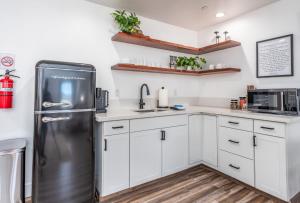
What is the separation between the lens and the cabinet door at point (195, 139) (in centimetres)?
270

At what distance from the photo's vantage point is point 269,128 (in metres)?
1.96

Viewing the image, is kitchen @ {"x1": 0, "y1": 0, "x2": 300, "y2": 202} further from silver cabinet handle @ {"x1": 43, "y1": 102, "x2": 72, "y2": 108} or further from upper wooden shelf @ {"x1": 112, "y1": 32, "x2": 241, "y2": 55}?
silver cabinet handle @ {"x1": 43, "y1": 102, "x2": 72, "y2": 108}

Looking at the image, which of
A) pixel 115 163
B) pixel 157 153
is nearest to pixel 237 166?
pixel 157 153

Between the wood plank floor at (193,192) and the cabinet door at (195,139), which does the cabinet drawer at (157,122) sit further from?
the wood plank floor at (193,192)

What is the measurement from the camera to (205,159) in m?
2.78

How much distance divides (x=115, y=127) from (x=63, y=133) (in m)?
0.54

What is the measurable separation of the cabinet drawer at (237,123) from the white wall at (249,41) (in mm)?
753

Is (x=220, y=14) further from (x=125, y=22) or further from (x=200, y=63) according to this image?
(x=125, y=22)

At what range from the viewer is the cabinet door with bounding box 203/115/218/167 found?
2621 millimetres

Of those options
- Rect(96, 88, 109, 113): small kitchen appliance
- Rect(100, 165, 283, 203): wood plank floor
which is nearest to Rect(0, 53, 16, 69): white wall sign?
Rect(96, 88, 109, 113): small kitchen appliance

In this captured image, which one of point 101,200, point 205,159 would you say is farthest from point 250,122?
point 101,200

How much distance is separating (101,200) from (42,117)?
1.12 meters

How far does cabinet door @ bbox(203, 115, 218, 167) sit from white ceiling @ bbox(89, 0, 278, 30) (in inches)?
65.7

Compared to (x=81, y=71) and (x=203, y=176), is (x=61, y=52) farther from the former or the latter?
(x=203, y=176)
